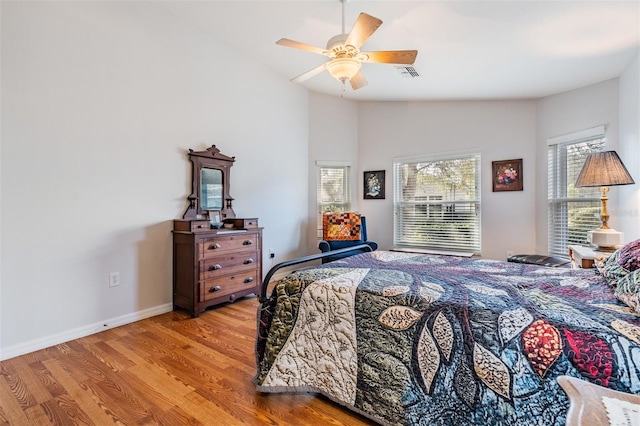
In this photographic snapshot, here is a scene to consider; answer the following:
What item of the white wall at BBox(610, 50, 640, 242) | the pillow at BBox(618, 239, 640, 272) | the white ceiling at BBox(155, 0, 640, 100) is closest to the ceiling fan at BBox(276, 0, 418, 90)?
the white ceiling at BBox(155, 0, 640, 100)

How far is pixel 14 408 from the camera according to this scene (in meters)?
1.62

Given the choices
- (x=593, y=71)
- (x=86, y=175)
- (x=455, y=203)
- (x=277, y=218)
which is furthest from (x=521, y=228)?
(x=86, y=175)

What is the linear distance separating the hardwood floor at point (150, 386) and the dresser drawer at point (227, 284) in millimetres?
485

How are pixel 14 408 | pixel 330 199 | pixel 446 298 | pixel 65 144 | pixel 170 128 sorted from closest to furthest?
pixel 446 298, pixel 14 408, pixel 65 144, pixel 170 128, pixel 330 199

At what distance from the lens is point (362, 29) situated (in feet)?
6.96

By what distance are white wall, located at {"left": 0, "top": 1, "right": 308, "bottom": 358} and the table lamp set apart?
3.66 metres

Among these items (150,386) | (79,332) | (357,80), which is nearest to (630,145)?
(357,80)

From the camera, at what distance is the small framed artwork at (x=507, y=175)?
13.4 feet

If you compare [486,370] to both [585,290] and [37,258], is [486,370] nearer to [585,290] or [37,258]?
[585,290]

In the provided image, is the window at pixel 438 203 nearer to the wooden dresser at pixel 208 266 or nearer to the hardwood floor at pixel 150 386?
the wooden dresser at pixel 208 266

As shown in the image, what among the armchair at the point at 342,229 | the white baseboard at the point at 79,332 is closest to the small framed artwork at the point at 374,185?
the armchair at the point at 342,229

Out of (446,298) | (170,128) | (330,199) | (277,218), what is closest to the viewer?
(446,298)

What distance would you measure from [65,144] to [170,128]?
0.92 meters

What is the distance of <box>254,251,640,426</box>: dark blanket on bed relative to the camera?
40.8 inches
